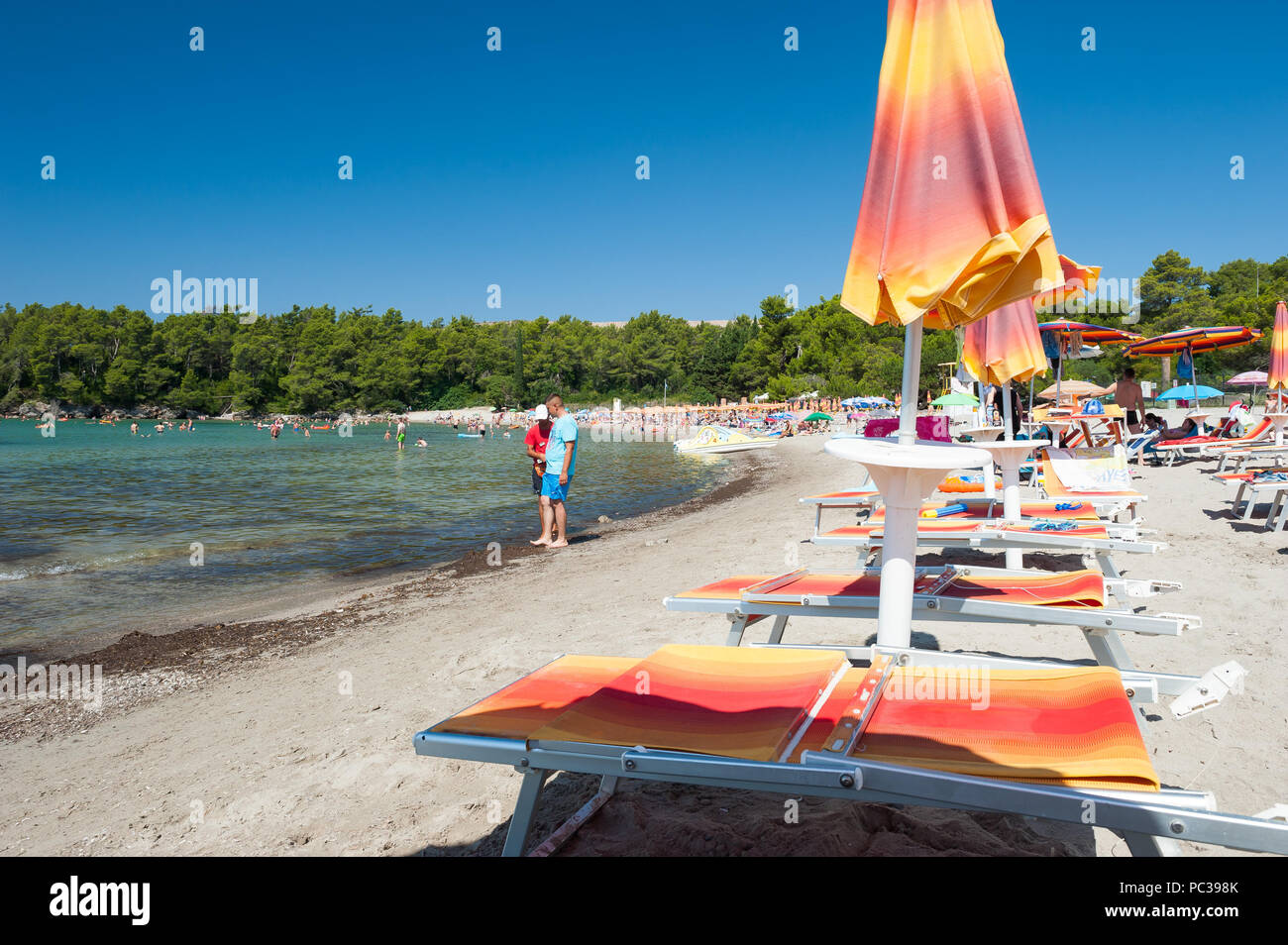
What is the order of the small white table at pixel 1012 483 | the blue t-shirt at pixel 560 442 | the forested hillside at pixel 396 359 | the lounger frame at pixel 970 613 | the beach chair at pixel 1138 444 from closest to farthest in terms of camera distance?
the lounger frame at pixel 970 613
the small white table at pixel 1012 483
the blue t-shirt at pixel 560 442
the beach chair at pixel 1138 444
the forested hillside at pixel 396 359

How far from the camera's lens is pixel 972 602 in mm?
3400

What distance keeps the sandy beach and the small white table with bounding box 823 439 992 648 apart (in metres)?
0.72

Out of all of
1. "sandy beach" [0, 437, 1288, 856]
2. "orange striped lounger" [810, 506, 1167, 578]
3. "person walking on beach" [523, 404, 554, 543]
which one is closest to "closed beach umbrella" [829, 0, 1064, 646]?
"sandy beach" [0, 437, 1288, 856]

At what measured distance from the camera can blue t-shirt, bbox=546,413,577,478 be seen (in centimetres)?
1041

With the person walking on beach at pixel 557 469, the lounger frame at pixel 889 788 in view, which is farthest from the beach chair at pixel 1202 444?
the lounger frame at pixel 889 788

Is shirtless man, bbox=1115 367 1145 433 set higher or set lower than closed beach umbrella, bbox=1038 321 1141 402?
lower

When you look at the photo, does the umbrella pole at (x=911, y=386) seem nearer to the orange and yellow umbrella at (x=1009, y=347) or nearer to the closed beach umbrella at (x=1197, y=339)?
the orange and yellow umbrella at (x=1009, y=347)

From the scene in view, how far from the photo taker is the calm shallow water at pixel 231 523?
8758 mm

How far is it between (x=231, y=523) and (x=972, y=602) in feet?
49.0

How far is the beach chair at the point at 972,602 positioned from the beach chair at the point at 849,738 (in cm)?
48

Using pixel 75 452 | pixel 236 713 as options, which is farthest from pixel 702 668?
pixel 75 452

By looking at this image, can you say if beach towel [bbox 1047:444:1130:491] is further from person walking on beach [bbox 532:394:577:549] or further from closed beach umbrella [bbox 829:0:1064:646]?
closed beach umbrella [bbox 829:0:1064:646]

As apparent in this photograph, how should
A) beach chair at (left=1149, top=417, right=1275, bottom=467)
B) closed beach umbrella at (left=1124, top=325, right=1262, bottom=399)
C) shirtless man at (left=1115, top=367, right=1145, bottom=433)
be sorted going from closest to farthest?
1. beach chair at (left=1149, top=417, right=1275, bottom=467)
2. closed beach umbrella at (left=1124, top=325, right=1262, bottom=399)
3. shirtless man at (left=1115, top=367, right=1145, bottom=433)
